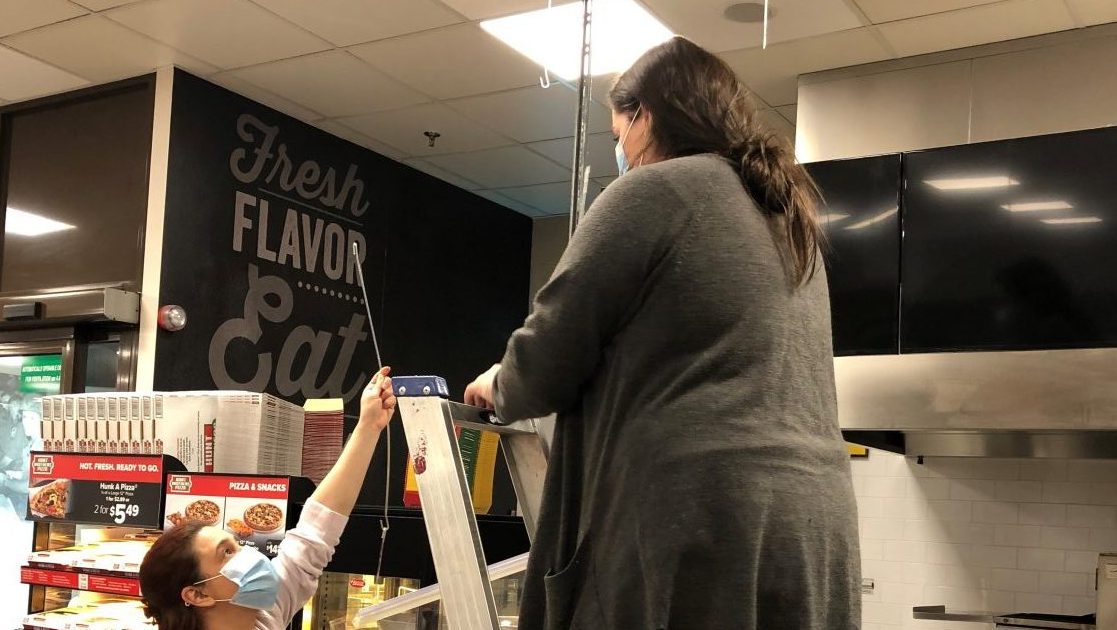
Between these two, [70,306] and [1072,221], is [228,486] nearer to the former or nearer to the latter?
[70,306]

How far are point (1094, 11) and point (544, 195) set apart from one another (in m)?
3.47

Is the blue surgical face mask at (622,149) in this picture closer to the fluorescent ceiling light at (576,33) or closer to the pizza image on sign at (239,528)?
the pizza image on sign at (239,528)

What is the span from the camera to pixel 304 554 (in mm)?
2490

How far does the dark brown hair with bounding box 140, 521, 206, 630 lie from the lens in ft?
7.32

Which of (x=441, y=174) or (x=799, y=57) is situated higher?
(x=799, y=57)

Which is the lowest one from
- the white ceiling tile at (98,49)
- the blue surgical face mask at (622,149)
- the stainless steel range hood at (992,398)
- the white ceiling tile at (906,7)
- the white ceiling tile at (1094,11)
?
the stainless steel range hood at (992,398)

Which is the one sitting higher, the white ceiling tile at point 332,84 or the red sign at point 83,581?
the white ceiling tile at point 332,84

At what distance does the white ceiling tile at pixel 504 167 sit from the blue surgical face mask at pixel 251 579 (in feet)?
12.6

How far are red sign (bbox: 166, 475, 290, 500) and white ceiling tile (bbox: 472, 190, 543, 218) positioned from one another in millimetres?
3987

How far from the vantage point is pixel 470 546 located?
1487 millimetres

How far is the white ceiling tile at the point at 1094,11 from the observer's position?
390cm

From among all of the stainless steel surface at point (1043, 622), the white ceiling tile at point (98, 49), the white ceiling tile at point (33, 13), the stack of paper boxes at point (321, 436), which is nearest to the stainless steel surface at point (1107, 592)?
the stainless steel surface at point (1043, 622)

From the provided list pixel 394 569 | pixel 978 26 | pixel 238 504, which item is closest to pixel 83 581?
pixel 238 504

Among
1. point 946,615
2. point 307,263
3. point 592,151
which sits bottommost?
point 946,615
